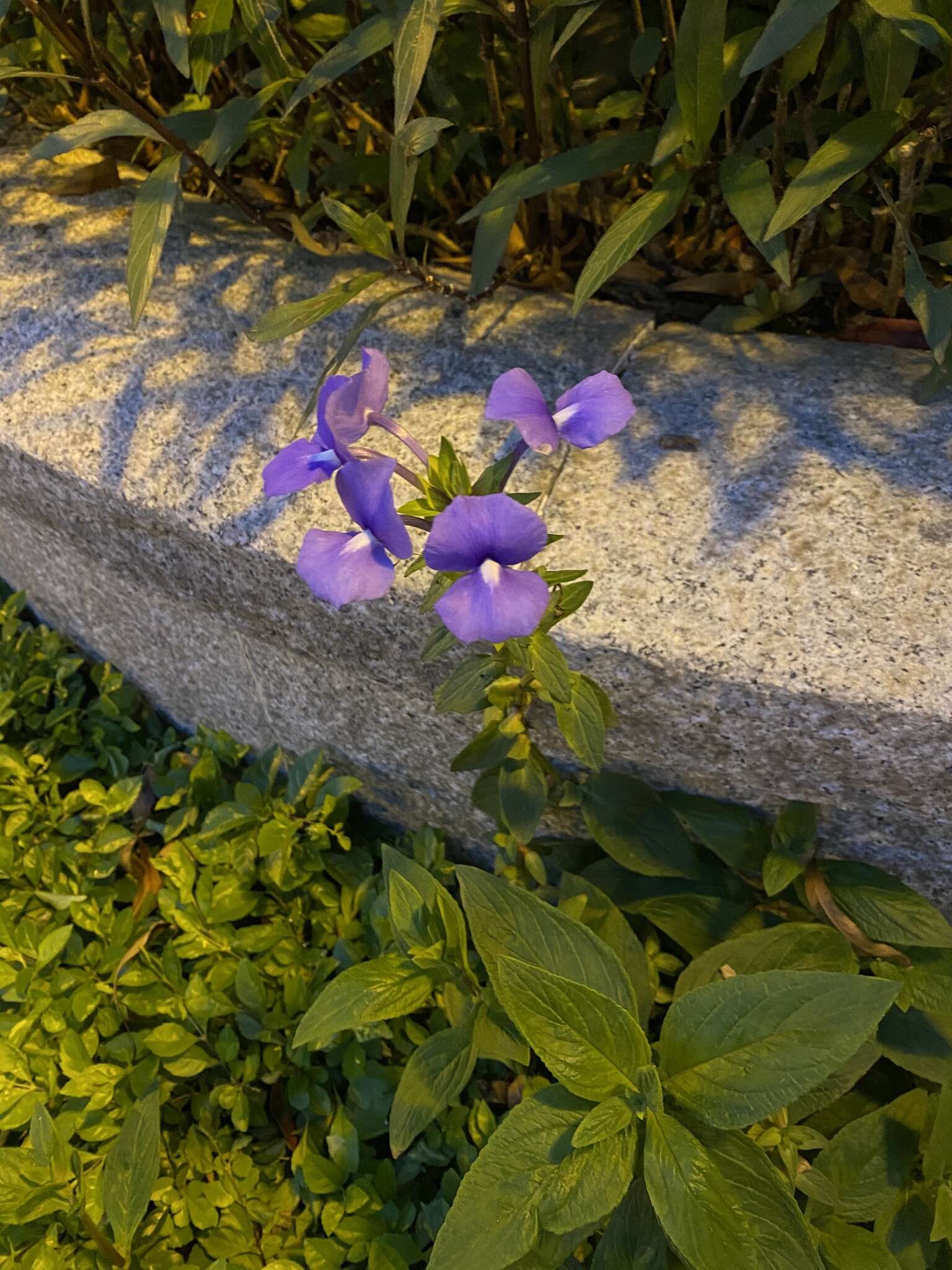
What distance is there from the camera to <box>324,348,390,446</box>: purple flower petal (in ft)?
2.66

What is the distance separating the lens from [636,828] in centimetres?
120

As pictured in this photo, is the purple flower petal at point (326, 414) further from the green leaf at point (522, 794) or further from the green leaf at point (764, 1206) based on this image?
the green leaf at point (764, 1206)

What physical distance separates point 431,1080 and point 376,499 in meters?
0.66

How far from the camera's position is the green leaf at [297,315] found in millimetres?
1183

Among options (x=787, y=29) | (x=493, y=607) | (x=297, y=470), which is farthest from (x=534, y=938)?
(x=787, y=29)

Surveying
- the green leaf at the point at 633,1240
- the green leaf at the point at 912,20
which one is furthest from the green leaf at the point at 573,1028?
the green leaf at the point at 912,20

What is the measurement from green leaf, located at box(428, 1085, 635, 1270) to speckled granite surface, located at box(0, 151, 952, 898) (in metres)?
0.41

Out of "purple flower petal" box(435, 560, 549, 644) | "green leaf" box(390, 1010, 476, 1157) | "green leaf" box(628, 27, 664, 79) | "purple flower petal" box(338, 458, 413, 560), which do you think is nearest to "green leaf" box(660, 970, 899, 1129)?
"green leaf" box(390, 1010, 476, 1157)

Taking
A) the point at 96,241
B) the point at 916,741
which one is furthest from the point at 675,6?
the point at 916,741

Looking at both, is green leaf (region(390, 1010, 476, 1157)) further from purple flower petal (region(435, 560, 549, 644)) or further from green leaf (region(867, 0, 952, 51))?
green leaf (region(867, 0, 952, 51))

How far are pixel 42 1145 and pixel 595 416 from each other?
998 millimetres

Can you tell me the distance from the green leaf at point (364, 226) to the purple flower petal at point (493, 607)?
1.91ft

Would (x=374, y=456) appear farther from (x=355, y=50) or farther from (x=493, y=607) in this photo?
(x=355, y=50)

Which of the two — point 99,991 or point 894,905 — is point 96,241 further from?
Result: point 894,905
